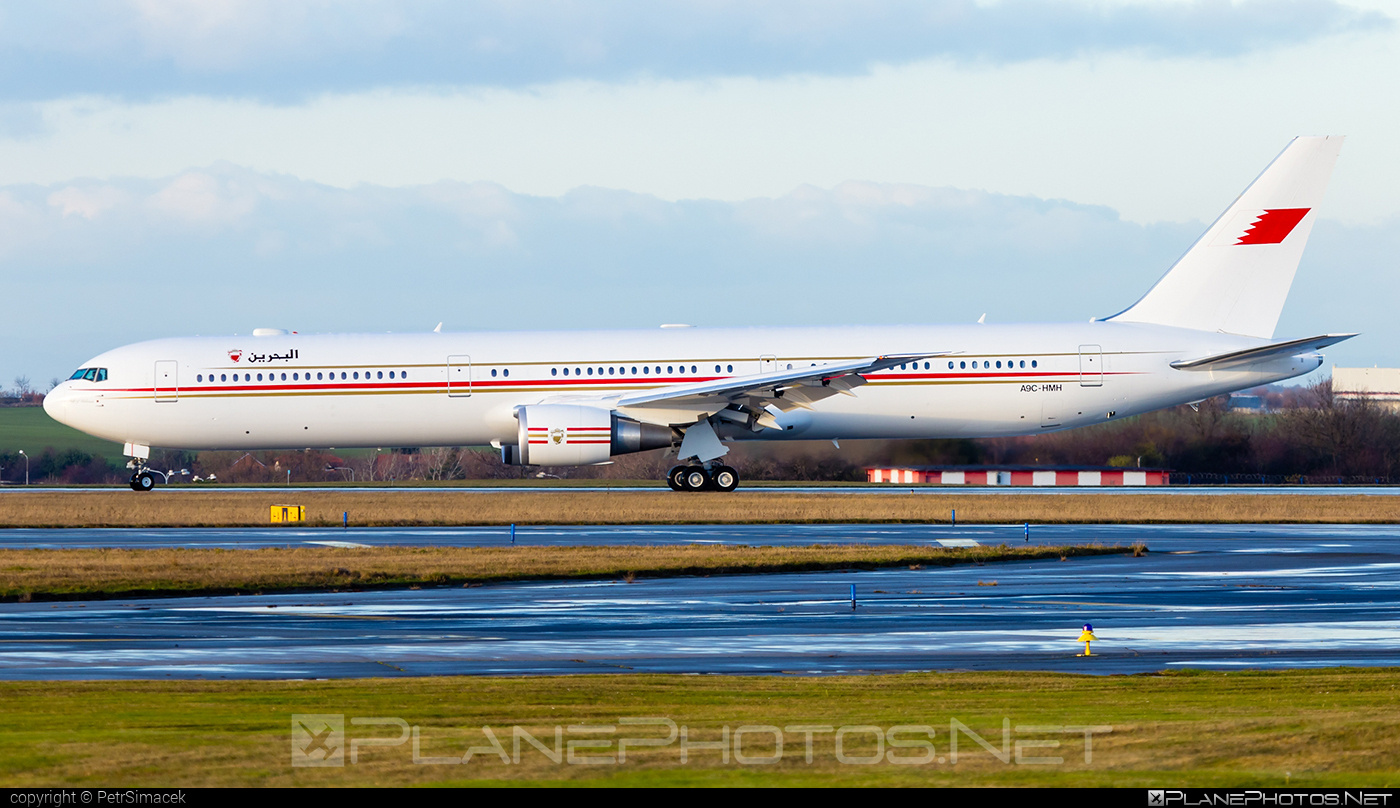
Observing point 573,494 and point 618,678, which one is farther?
point 573,494

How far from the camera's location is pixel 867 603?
17906 mm

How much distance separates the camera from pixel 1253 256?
3959 cm

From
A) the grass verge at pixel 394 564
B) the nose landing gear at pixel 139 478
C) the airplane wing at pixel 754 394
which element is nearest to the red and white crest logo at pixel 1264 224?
the airplane wing at pixel 754 394

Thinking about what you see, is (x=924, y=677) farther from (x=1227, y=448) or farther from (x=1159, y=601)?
(x=1227, y=448)

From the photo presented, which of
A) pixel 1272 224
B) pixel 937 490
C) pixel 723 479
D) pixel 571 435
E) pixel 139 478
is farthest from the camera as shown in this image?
pixel 937 490

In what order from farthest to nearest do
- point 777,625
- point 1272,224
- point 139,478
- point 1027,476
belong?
point 1027,476 → point 139,478 → point 1272,224 → point 777,625

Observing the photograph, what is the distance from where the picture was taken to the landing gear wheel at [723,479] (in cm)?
3897

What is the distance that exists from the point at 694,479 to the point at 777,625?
76.2ft

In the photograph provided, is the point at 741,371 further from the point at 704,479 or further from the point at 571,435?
the point at 571,435

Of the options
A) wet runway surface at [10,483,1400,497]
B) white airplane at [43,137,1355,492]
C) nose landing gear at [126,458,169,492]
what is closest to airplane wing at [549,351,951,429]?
white airplane at [43,137,1355,492]

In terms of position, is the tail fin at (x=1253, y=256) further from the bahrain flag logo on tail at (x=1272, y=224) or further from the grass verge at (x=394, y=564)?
the grass verge at (x=394, y=564)

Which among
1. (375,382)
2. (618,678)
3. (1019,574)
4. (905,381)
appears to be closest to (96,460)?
(375,382)

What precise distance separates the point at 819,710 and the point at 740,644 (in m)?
4.45

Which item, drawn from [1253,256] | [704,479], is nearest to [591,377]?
[704,479]
